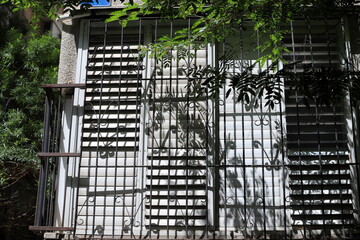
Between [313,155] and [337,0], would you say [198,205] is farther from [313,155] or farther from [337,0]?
[337,0]

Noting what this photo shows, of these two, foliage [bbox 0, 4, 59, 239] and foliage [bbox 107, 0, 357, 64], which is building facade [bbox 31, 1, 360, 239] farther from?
foliage [bbox 0, 4, 59, 239]

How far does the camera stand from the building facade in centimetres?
539

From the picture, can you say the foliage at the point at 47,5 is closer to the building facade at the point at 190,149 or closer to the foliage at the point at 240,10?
the foliage at the point at 240,10

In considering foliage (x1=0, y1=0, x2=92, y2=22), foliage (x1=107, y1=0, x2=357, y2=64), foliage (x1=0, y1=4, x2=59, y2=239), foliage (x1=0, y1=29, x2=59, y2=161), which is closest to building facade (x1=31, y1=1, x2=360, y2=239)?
foliage (x1=107, y1=0, x2=357, y2=64)

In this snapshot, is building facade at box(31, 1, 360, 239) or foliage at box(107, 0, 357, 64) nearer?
foliage at box(107, 0, 357, 64)

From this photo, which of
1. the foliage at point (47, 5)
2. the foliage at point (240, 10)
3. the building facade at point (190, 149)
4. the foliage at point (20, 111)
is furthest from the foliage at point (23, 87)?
the foliage at point (240, 10)

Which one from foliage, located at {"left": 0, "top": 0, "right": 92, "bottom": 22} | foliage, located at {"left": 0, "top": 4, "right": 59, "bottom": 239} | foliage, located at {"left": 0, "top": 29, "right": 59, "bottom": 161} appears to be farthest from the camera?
foliage, located at {"left": 0, "top": 29, "right": 59, "bottom": 161}

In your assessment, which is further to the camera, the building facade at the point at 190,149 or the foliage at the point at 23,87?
the foliage at the point at 23,87

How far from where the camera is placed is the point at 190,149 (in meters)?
5.63

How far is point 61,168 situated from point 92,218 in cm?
71

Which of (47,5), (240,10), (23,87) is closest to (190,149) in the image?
(240,10)

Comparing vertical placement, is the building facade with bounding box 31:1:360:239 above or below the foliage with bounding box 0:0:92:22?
below

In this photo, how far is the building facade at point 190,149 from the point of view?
212 inches

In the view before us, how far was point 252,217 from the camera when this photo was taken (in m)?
5.43
